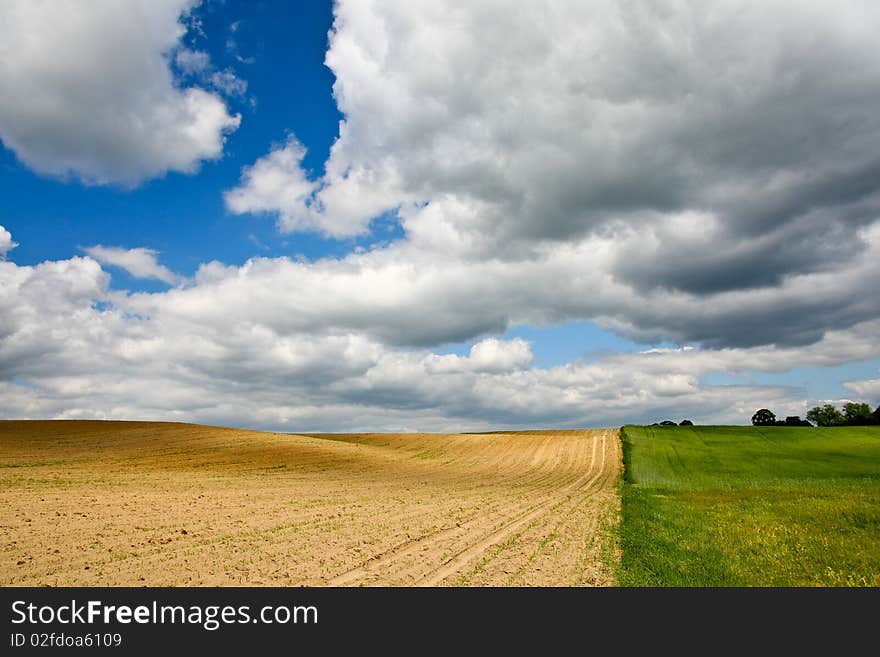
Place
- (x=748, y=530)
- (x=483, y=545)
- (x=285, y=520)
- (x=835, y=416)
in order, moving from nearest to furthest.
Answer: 1. (x=483, y=545)
2. (x=748, y=530)
3. (x=285, y=520)
4. (x=835, y=416)

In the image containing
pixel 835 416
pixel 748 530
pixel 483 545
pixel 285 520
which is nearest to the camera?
pixel 483 545

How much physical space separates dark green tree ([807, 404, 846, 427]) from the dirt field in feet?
456

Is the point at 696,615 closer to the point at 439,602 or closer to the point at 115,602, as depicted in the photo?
the point at 439,602

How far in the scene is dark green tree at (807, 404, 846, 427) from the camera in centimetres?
15324

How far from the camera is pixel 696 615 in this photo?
34.3ft

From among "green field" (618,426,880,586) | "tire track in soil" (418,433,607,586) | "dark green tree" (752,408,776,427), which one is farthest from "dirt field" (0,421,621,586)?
"dark green tree" (752,408,776,427)

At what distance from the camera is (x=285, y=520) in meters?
20.4

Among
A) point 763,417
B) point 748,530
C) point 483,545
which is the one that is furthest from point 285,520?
point 763,417

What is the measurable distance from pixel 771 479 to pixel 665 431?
140 ft

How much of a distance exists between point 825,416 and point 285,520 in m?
181

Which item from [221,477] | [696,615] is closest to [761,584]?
[696,615]

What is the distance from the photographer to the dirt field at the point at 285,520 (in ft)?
43.3

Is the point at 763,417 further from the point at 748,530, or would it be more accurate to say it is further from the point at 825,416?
the point at 748,530

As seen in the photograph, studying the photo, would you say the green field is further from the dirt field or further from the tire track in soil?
the tire track in soil
